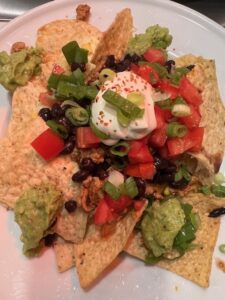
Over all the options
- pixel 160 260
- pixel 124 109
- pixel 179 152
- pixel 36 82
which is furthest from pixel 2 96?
pixel 160 260

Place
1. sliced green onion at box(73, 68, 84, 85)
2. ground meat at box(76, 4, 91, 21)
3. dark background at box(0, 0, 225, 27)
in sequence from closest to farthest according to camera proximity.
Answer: sliced green onion at box(73, 68, 84, 85)
ground meat at box(76, 4, 91, 21)
dark background at box(0, 0, 225, 27)

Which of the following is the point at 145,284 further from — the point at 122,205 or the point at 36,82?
the point at 36,82

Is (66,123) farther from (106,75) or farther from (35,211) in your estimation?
(35,211)

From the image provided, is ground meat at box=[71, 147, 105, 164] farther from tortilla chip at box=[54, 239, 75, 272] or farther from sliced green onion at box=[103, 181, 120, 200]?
tortilla chip at box=[54, 239, 75, 272]

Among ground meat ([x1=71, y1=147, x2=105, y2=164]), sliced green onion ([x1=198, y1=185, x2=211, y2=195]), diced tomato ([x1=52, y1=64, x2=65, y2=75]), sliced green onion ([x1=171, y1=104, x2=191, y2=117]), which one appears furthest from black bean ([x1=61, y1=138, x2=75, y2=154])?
sliced green onion ([x1=198, y1=185, x2=211, y2=195])

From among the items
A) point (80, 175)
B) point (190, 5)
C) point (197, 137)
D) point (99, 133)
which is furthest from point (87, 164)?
point (190, 5)
